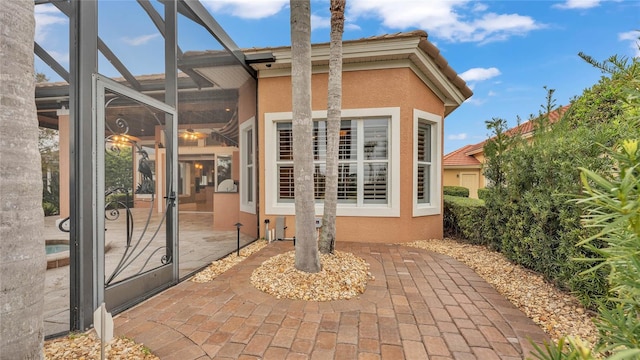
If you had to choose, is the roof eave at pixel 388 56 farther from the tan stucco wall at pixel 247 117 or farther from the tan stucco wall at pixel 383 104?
the tan stucco wall at pixel 247 117

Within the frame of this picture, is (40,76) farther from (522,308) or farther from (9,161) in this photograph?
(522,308)

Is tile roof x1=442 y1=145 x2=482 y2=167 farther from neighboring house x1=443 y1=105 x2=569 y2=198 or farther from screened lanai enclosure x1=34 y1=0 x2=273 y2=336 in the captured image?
screened lanai enclosure x1=34 y1=0 x2=273 y2=336

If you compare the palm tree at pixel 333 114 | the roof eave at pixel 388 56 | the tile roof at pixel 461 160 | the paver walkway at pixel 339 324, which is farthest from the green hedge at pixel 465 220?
the tile roof at pixel 461 160

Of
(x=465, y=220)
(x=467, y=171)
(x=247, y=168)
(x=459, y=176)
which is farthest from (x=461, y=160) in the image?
(x=247, y=168)

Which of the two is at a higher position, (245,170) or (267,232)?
(245,170)

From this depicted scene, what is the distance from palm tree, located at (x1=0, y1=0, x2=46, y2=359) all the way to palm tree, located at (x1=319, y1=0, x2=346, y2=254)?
3193mm

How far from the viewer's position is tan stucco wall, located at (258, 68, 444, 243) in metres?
5.34

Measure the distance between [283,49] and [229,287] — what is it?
14.8 ft

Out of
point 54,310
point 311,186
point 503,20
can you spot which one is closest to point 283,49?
point 311,186

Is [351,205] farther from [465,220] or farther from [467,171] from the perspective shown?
[467,171]

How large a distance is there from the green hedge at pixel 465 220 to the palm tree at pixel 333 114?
10.8 feet

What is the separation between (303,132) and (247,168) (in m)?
3.17

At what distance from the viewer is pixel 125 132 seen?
2955 millimetres

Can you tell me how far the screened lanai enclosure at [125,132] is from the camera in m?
2.32
